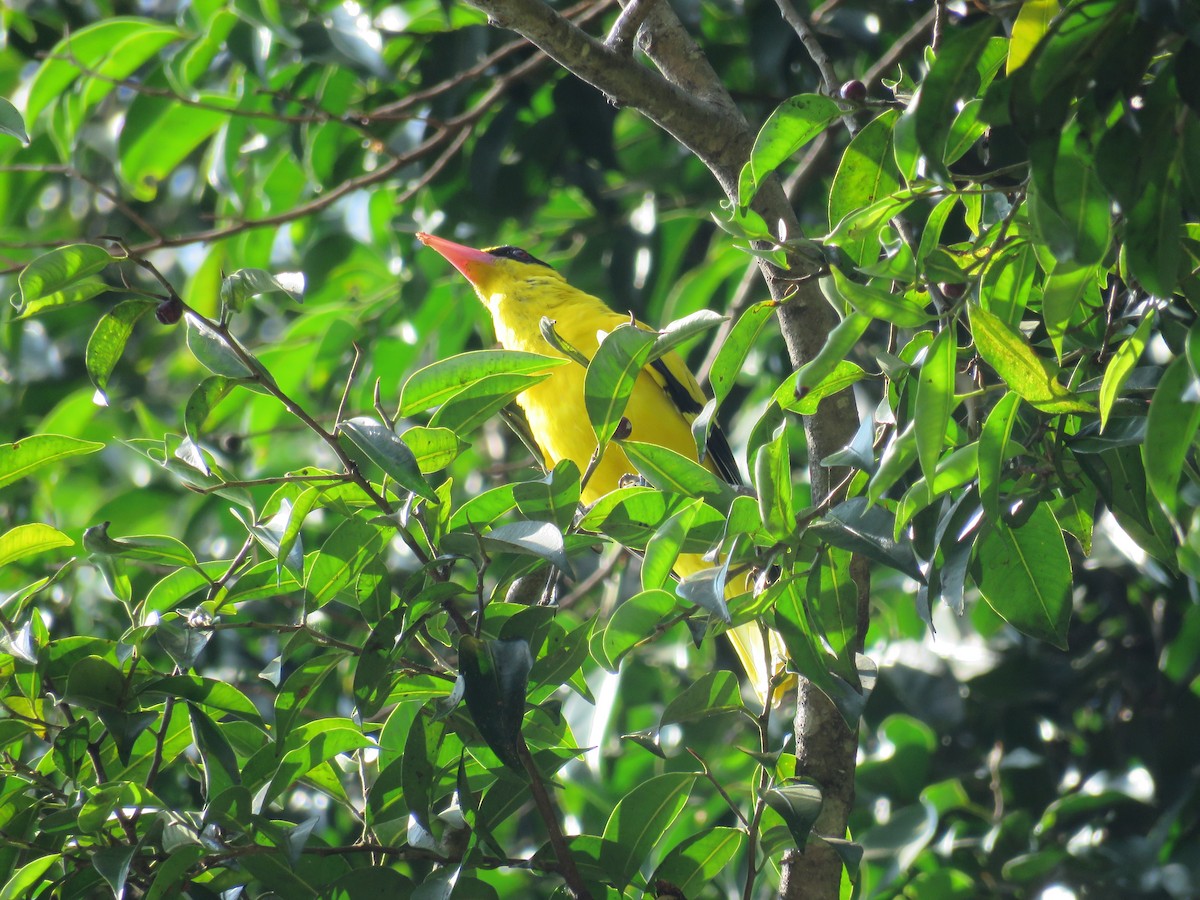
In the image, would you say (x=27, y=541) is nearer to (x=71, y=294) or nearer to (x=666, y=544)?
(x=71, y=294)

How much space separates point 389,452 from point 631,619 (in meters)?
0.33

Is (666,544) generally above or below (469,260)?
above

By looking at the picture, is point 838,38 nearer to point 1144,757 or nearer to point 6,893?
point 1144,757

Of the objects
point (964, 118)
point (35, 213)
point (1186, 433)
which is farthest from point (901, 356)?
point (35, 213)

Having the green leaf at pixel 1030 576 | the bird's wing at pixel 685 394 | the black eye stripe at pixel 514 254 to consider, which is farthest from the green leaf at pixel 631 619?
the black eye stripe at pixel 514 254

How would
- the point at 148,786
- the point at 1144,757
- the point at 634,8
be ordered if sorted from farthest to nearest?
the point at 1144,757 → the point at 634,8 → the point at 148,786

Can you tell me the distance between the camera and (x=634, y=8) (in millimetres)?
1819

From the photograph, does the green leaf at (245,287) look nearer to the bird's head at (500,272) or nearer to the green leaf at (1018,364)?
the green leaf at (1018,364)

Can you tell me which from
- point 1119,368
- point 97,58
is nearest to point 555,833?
point 1119,368

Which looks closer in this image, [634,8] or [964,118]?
[964,118]

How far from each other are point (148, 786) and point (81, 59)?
2.51 meters

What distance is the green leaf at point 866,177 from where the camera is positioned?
1323 mm

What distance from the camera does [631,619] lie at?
51.6 inches

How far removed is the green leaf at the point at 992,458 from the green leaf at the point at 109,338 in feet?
3.07
